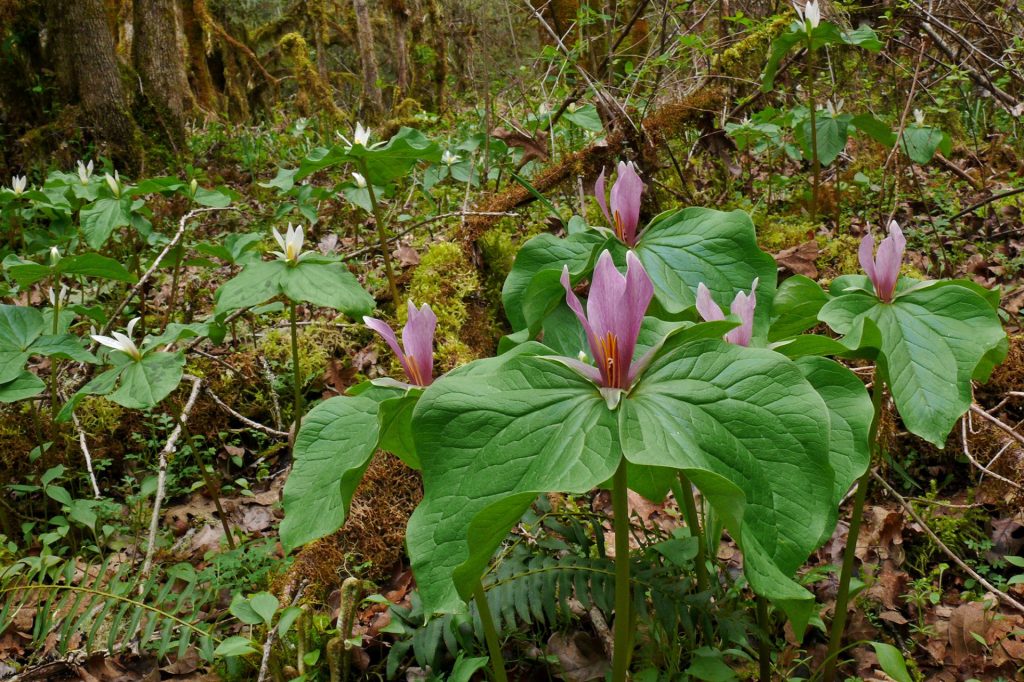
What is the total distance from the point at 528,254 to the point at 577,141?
8.31 feet

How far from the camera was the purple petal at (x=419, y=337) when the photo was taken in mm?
1247

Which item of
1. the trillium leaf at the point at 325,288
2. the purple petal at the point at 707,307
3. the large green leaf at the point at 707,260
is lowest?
the trillium leaf at the point at 325,288

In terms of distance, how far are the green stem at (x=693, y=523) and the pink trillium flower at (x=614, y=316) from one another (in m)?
0.49

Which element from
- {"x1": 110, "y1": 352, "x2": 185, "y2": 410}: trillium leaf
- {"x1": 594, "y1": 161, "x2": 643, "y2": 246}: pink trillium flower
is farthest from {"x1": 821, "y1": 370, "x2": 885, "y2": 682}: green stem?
{"x1": 110, "y1": 352, "x2": 185, "y2": 410}: trillium leaf

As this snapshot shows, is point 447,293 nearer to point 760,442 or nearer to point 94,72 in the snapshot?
point 760,442

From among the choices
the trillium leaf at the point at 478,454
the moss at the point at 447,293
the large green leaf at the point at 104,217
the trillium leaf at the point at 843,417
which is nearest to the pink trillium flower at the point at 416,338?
the trillium leaf at the point at 478,454

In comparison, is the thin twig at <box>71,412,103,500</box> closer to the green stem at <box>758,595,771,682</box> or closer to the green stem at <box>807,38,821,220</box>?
the green stem at <box>758,595,771,682</box>

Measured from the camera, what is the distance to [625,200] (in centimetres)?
164

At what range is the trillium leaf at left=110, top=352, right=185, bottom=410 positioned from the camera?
188cm

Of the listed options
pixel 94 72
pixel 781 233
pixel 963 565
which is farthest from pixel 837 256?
pixel 94 72

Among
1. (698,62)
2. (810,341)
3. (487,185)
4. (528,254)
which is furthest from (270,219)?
(810,341)

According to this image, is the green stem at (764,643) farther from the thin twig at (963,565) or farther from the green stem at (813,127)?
the green stem at (813,127)

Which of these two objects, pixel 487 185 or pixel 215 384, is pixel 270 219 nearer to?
pixel 487 185

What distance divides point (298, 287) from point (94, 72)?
505cm
